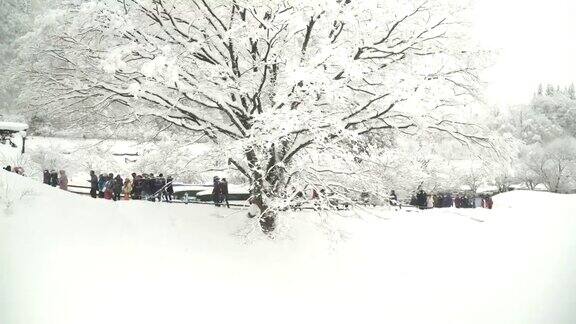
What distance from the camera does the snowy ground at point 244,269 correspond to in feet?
20.8

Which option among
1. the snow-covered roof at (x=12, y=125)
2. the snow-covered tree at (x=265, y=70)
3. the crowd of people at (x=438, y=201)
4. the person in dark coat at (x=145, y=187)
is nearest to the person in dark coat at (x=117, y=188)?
the person in dark coat at (x=145, y=187)

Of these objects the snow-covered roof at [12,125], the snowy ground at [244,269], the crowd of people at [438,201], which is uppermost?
the snow-covered roof at [12,125]

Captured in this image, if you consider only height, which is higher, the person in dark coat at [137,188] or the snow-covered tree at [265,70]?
the snow-covered tree at [265,70]

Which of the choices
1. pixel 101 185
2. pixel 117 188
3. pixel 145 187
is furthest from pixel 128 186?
pixel 101 185

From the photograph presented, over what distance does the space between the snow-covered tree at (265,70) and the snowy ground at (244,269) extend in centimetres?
146

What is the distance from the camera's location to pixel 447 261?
1252 cm

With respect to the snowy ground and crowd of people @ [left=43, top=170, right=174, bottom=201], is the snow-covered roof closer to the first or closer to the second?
crowd of people @ [left=43, top=170, right=174, bottom=201]

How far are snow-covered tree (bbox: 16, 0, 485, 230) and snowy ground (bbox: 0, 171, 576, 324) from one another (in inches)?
57.4

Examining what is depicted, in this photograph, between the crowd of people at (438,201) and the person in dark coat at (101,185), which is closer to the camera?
the person in dark coat at (101,185)

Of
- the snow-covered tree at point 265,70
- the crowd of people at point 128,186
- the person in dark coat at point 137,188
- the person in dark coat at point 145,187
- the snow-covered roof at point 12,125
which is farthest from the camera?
the person in dark coat at point 137,188

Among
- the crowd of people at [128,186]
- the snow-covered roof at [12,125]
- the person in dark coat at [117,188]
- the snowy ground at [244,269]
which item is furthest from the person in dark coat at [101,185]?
the snowy ground at [244,269]

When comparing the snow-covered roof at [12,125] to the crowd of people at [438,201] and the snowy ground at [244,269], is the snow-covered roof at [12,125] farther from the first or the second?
the crowd of people at [438,201]

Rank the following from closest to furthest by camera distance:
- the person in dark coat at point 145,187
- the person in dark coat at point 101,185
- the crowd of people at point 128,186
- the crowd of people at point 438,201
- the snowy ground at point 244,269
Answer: the snowy ground at point 244,269, the crowd of people at point 128,186, the person in dark coat at point 145,187, the person in dark coat at point 101,185, the crowd of people at point 438,201

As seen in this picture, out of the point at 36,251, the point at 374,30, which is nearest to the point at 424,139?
the point at 374,30
